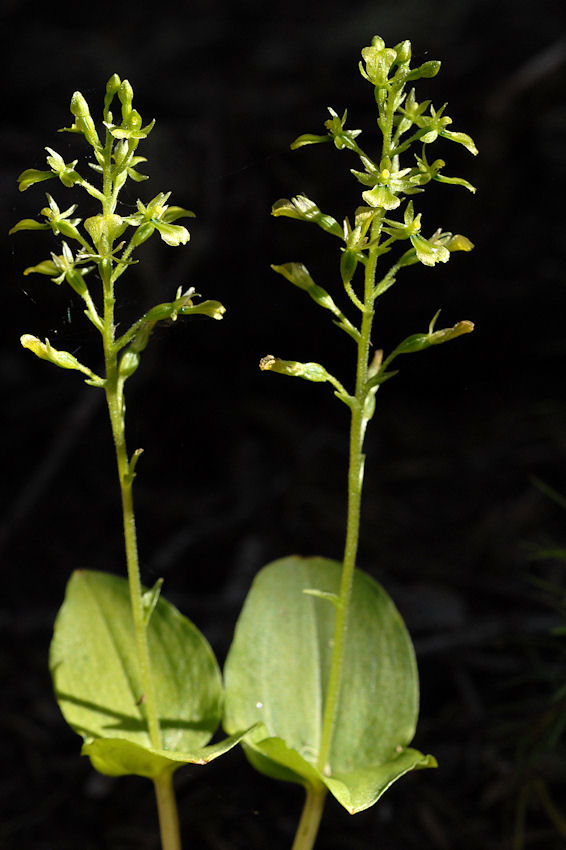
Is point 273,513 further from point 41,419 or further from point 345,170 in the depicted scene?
point 345,170

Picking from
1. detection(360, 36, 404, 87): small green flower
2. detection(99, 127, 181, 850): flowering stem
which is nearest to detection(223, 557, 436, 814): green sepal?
detection(99, 127, 181, 850): flowering stem

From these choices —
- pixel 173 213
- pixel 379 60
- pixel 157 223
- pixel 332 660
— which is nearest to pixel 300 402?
pixel 332 660

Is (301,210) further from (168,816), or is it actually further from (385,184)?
(168,816)

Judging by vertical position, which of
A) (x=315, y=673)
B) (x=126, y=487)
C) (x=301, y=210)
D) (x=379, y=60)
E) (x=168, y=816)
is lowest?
(x=168, y=816)

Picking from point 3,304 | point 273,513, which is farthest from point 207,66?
point 273,513

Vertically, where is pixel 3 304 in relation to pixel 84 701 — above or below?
above
